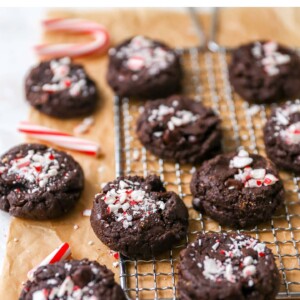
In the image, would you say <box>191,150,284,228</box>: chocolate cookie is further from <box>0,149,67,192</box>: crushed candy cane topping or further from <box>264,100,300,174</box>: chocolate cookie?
<box>0,149,67,192</box>: crushed candy cane topping

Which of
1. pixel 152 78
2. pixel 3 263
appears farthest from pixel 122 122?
pixel 3 263

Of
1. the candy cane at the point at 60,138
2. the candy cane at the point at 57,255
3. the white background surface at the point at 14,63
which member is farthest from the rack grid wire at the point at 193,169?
the white background surface at the point at 14,63

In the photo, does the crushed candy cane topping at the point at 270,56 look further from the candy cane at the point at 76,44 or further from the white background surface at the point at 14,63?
the white background surface at the point at 14,63

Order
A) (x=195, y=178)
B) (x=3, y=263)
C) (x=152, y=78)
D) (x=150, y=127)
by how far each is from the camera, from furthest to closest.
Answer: (x=152, y=78) → (x=150, y=127) → (x=195, y=178) → (x=3, y=263)

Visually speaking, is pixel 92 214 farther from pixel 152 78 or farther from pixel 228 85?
pixel 228 85

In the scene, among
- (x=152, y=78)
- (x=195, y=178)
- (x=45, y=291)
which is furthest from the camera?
(x=152, y=78)

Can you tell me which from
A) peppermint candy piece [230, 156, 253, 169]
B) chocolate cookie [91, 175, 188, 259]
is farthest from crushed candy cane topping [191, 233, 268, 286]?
peppermint candy piece [230, 156, 253, 169]

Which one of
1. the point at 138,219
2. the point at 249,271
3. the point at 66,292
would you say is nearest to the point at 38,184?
the point at 138,219
